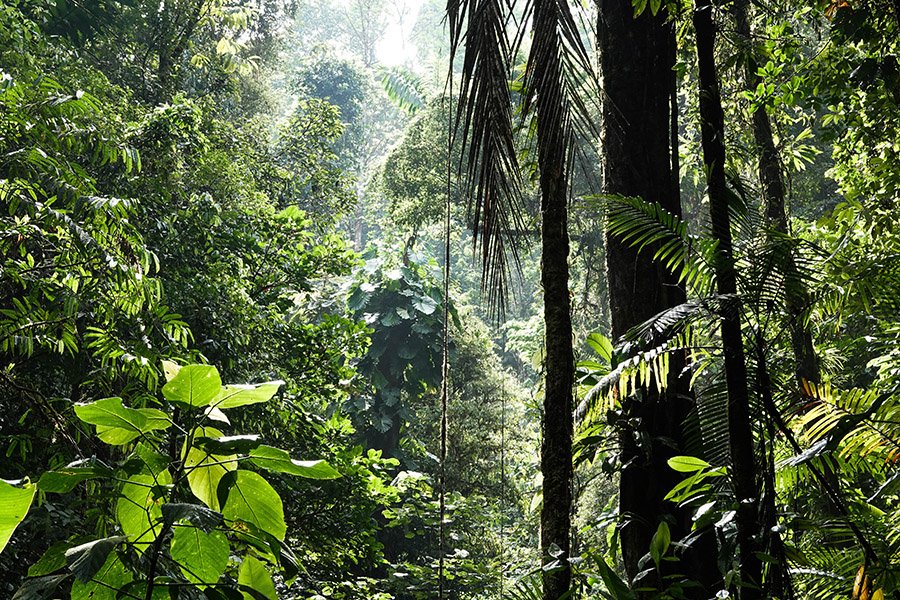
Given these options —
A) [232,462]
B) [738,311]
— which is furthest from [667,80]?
[232,462]

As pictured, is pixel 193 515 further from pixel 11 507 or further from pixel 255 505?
pixel 11 507

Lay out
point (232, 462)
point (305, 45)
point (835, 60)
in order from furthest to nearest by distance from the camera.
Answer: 1. point (305, 45)
2. point (835, 60)
3. point (232, 462)

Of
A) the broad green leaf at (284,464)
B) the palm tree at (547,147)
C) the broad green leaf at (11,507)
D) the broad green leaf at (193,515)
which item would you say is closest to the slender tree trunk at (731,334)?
the palm tree at (547,147)

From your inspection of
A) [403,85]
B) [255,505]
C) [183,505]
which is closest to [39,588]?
[183,505]

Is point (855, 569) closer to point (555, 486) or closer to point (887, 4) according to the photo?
point (555, 486)

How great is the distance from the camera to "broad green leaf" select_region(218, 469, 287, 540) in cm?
99

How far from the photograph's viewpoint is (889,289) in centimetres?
266

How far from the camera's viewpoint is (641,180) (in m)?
2.92

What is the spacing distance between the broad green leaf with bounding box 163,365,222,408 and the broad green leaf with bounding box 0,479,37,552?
1.16ft

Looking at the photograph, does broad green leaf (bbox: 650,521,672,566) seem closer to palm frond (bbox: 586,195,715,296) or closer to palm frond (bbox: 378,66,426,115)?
palm frond (bbox: 586,195,715,296)

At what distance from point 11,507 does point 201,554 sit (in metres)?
0.40

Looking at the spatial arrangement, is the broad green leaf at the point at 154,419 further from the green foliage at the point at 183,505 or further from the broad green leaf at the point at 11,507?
the broad green leaf at the point at 11,507

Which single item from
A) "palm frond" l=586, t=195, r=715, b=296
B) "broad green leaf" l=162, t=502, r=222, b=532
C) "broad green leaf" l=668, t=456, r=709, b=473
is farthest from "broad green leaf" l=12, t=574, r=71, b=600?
"palm frond" l=586, t=195, r=715, b=296

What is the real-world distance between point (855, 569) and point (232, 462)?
1738mm
